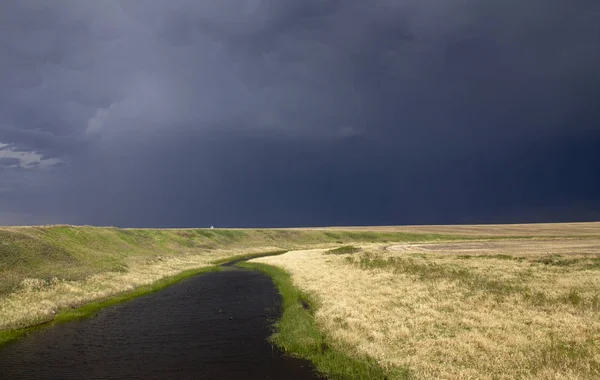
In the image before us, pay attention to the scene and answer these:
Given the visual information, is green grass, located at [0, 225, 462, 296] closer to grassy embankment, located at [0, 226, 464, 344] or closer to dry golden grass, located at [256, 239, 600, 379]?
grassy embankment, located at [0, 226, 464, 344]

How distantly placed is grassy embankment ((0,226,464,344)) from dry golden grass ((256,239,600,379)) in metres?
22.2

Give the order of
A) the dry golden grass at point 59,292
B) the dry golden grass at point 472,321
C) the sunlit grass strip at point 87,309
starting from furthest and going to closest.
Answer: the dry golden grass at point 59,292
the sunlit grass strip at point 87,309
the dry golden grass at point 472,321

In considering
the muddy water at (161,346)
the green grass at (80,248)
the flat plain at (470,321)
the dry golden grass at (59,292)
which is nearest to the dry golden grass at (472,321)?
the flat plain at (470,321)

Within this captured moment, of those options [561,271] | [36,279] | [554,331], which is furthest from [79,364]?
[561,271]

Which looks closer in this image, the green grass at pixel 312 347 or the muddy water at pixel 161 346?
the green grass at pixel 312 347

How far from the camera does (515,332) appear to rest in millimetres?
21250

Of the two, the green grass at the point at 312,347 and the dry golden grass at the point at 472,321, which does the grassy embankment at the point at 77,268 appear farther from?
the dry golden grass at the point at 472,321

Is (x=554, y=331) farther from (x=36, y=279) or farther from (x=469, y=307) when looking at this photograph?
(x=36, y=279)

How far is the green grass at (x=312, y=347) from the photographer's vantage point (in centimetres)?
1850

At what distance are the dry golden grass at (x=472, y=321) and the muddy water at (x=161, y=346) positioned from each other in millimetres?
4964

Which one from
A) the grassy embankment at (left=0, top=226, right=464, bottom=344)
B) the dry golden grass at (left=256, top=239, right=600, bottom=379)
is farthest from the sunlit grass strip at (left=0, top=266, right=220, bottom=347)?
the dry golden grass at (left=256, top=239, right=600, bottom=379)

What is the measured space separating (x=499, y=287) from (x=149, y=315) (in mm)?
30931

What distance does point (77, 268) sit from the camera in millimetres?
50312

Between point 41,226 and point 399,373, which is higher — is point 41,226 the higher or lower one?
the higher one
